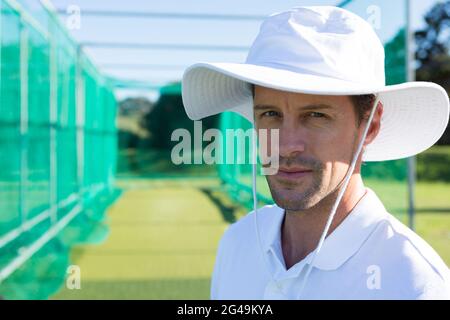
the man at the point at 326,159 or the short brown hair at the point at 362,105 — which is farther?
the short brown hair at the point at 362,105

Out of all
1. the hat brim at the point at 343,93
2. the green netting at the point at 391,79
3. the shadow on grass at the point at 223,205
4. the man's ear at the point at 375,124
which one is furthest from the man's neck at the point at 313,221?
the shadow on grass at the point at 223,205

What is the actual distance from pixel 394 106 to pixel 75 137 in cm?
726

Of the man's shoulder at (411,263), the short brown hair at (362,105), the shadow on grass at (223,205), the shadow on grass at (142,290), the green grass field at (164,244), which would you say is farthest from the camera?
the shadow on grass at (223,205)

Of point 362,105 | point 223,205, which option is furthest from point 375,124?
point 223,205

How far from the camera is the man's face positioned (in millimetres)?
1295

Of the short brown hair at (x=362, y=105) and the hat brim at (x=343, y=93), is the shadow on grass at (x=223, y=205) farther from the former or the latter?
the short brown hair at (x=362, y=105)

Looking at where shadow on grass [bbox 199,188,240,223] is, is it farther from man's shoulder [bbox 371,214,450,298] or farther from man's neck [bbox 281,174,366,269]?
man's shoulder [bbox 371,214,450,298]

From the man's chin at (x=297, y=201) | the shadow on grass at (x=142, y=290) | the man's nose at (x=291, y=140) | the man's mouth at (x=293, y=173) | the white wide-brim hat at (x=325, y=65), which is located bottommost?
the shadow on grass at (x=142, y=290)

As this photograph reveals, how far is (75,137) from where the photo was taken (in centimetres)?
825

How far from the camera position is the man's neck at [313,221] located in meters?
1.35

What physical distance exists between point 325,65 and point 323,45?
42mm

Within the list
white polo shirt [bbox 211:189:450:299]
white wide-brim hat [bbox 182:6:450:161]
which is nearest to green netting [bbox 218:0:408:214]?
white wide-brim hat [bbox 182:6:450:161]

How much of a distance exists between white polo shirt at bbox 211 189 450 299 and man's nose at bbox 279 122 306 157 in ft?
0.62
